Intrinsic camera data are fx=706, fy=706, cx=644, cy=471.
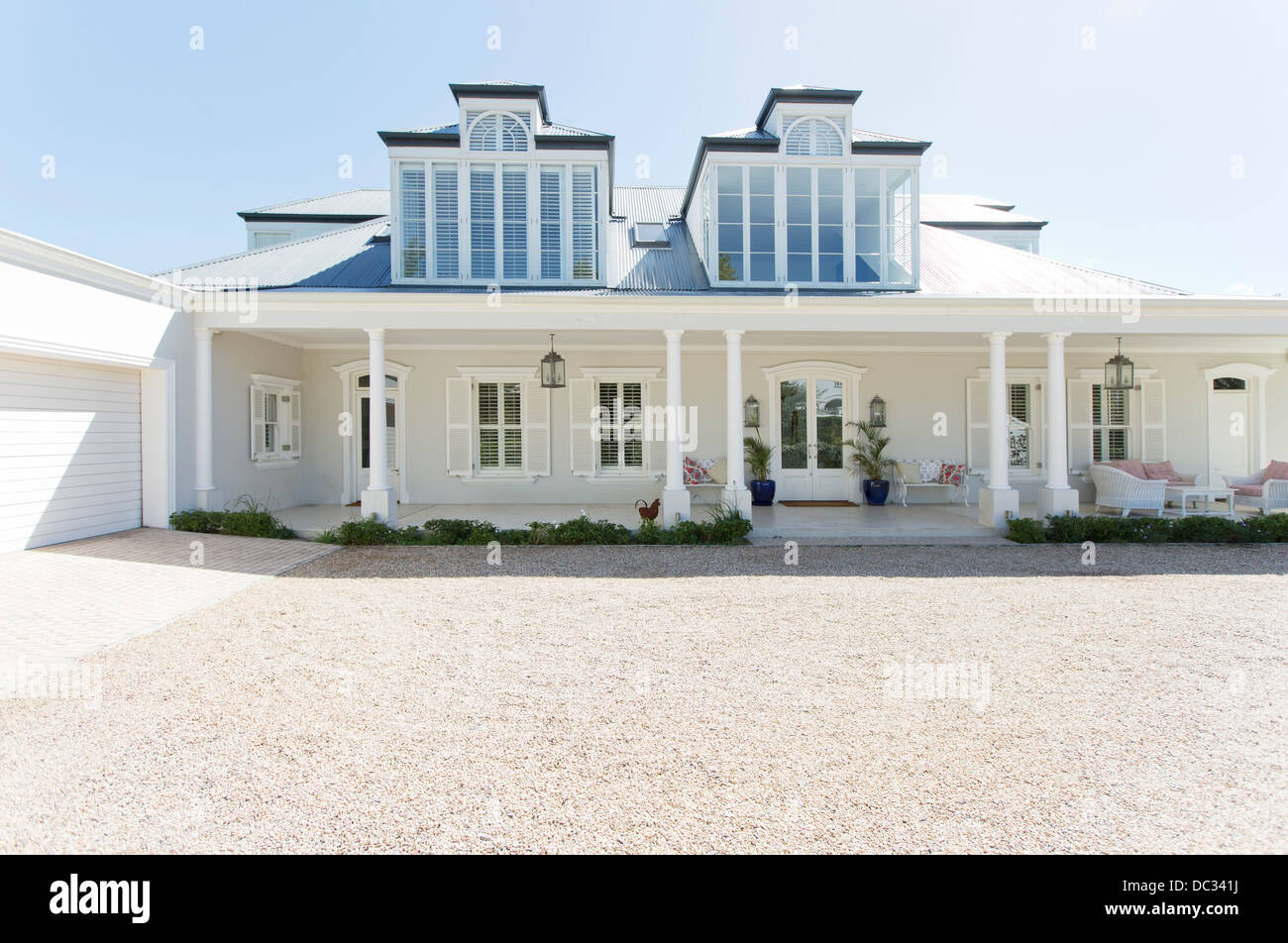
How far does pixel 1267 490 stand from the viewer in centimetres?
1123

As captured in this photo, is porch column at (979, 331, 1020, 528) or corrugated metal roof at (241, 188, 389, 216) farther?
corrugated metal roof at (241, 188, 389, 216)

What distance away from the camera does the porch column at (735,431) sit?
399 inches

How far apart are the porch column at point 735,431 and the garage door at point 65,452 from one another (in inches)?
317

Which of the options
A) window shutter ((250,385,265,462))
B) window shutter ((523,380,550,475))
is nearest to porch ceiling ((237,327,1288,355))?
window shutter ((523,380,550,475))

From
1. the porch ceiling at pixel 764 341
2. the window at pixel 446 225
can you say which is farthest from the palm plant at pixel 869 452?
the window at pixel 446 225

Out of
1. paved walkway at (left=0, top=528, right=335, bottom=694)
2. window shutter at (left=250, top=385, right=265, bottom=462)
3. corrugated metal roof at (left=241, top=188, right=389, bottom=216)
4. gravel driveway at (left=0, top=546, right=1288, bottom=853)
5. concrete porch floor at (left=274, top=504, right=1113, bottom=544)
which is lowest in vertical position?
gravel driveway at (left=0, top=546, right=1288, bottom=853)

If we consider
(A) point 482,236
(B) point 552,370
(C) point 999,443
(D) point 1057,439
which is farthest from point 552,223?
(D) point 1057,439

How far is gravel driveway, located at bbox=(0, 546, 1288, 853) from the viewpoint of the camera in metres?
2.73

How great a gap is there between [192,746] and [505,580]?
4090 millimetres

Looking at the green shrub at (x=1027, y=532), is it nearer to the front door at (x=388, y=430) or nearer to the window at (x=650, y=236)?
the window at (x=650, y=236)

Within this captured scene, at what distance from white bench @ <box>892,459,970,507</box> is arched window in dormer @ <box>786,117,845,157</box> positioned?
565cm

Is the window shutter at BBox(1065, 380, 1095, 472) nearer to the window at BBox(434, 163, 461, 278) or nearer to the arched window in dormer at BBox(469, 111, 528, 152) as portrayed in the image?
the arched window in dormer at BBox(469, 111, 528, 152)

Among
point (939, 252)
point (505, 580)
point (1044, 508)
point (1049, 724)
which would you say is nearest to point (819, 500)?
point (1044, 508)
